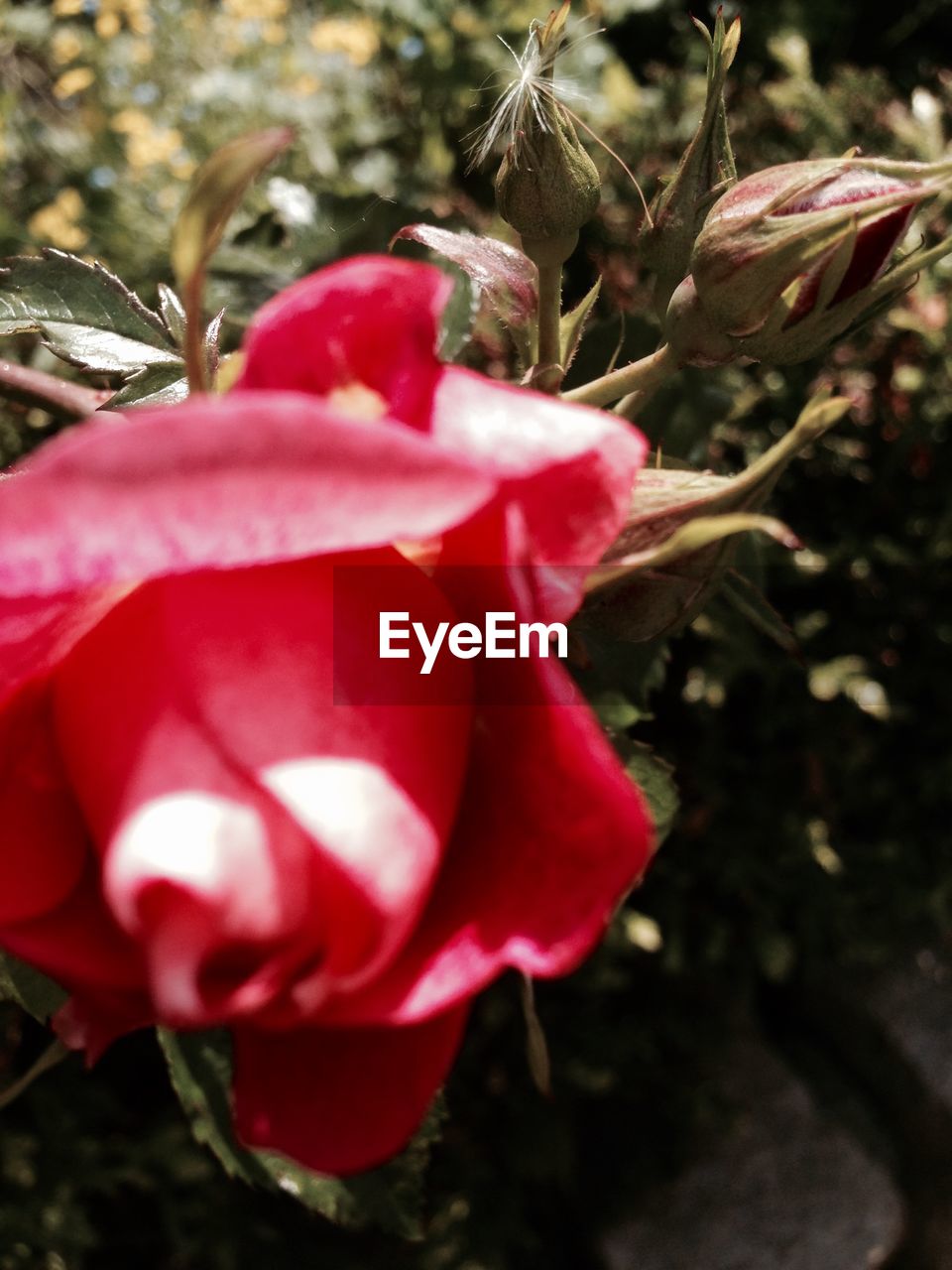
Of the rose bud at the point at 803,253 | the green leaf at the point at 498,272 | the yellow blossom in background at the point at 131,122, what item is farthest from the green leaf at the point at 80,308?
the yellow blossom in background at the point at 131,122

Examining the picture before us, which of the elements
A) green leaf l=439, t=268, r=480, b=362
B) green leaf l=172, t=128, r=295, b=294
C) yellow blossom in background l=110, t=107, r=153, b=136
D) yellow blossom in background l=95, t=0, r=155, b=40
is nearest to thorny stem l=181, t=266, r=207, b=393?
green leaf l=172, t=128, r=295, b=294

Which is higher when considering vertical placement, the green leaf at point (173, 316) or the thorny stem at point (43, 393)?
the thorny stem at point (43, 393)

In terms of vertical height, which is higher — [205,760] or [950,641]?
[205,760]

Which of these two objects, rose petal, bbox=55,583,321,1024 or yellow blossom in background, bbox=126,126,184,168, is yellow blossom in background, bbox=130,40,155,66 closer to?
yellow blossom in background, bbox=126,126,184,168

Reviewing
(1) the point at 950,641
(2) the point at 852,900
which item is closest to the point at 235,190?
(1) the point at 950,641

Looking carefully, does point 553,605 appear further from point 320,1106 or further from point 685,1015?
point 685,1015

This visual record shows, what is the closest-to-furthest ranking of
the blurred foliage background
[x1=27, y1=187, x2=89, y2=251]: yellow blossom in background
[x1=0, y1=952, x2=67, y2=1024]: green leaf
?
[x1=0, y1=952, x2=67, y2=1024]: green leaf < the blurred foliage background < [x1=27, y1=187, x2=89, y2=251]: yellow blossom in background

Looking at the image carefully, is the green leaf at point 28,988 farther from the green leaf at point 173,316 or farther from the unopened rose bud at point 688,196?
the unopened rose bud at point 688,196
